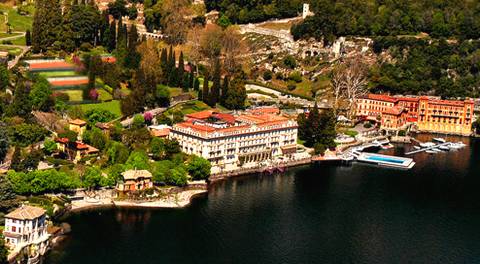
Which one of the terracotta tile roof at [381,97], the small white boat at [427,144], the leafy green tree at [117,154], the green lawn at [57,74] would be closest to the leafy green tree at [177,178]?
the leafy green tree at [117,154]

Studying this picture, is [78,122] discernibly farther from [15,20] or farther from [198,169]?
[15,20]

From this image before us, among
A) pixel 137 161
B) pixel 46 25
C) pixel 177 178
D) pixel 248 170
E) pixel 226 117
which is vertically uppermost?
pixel 46 25

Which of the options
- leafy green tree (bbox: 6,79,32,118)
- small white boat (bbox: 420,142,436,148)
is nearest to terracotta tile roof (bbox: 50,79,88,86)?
leafy green tree (bbox: 6,79,32,118)

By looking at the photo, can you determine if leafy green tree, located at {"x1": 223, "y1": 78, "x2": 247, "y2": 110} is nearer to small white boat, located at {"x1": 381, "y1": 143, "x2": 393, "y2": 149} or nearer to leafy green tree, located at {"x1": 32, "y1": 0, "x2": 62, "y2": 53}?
small white boat, located at {"x1": 381, "y1": 143, "x2": 393, "y2": 149}

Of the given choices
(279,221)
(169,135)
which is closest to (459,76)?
(169,135)

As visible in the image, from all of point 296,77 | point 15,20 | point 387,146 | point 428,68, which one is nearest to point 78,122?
point 387,146

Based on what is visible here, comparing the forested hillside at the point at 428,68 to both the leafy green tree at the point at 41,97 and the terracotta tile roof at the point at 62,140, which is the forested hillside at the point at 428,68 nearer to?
the leafy green tree at the point at 41,97

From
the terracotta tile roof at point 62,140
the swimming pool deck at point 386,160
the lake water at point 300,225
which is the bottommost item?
the lake water at point 300,225
